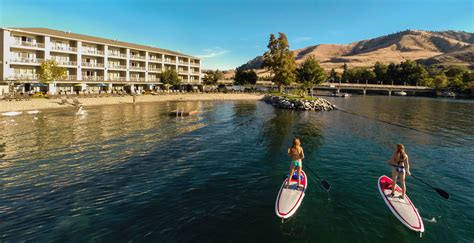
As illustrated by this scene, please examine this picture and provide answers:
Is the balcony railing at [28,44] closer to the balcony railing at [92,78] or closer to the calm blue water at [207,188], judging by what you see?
the balcony railing at [92,78]

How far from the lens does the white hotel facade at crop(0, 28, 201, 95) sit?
213ft

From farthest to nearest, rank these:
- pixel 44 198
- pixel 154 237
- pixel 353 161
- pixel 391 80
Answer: pixel 391 80 → pixel 353 161 → pixel 44 198 → pixel 154 237

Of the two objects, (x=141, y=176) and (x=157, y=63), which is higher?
(x=157, y=63)

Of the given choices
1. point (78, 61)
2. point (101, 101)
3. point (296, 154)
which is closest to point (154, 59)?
point (78, 61)

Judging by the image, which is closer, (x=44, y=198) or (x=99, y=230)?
(x=99, y=230)

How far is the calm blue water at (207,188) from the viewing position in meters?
11.8

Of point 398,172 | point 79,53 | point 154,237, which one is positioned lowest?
point 154,237

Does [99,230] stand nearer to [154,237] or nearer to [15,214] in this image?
[154,237]

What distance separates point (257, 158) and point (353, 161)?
8.24 m

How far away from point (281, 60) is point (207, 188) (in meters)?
89.3

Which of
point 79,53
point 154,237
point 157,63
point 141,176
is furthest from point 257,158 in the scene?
point 157,63

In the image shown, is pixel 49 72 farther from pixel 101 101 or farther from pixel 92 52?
pixel 92 52

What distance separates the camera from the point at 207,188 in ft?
54.6

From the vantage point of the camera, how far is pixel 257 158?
23.6m
